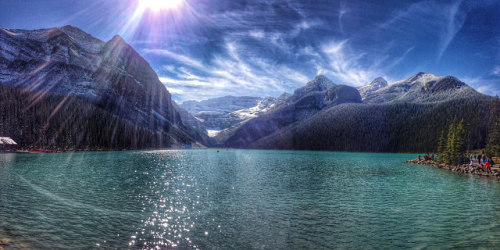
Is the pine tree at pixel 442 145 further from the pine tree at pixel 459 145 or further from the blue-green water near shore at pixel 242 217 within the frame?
the blue-green water near shore at pixel 242 217

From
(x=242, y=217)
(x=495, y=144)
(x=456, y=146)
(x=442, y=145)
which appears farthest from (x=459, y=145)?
(x=242, y=217)

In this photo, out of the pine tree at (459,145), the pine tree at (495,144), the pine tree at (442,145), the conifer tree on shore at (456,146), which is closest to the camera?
the pine tree at (459,145)

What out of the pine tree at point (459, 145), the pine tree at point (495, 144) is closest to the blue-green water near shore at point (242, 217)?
the pine tree at point (459, 145)

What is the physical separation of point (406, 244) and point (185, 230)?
1734cm

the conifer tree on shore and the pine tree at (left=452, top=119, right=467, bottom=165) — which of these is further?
the conifer tree on shore

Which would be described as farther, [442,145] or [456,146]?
[442,145]

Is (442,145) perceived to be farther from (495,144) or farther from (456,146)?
(456,146)

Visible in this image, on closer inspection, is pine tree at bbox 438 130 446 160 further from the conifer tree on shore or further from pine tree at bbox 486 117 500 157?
pine tree at bbox 486 117 500 157

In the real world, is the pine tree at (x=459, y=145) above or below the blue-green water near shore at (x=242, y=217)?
above

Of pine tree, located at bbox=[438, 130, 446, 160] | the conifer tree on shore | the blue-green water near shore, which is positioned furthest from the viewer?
pine tree, located at bbox=[438, 130, 446, 160]

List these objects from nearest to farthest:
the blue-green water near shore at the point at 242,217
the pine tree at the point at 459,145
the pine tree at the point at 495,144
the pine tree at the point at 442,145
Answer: the blue-green water near shore at the point at 242,217, the pine tree at the point at 459,145, the pine tree at the point at 495,144, the pine tree at the point at 442,145

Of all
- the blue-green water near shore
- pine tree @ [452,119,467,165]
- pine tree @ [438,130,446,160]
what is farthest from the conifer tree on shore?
the blue-green water near shore

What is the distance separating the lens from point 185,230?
2133 centimetres

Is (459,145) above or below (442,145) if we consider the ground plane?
below
